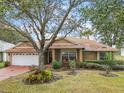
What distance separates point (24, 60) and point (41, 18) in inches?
653

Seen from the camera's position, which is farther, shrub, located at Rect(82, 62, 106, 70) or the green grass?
shrub, located at Rect(82, 62, 106, 70)

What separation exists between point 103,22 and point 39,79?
9.05 meters

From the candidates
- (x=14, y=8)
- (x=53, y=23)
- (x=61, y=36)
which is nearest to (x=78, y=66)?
(x=61, y=36)

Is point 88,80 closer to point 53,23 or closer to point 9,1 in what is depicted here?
point 53,23

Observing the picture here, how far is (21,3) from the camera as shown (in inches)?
620

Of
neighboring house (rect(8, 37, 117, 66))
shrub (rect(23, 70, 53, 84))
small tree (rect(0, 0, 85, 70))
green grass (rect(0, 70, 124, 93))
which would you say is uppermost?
small tree (rect(0, 0, 85, 70))

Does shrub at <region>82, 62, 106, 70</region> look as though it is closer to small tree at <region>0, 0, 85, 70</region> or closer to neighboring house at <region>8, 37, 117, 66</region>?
neighboring house at <region>8, 37, 117, 66</region>

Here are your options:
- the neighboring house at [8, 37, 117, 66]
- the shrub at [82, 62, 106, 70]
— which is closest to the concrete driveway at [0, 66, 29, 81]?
the neighboring house at [8, 37, 117, 66]

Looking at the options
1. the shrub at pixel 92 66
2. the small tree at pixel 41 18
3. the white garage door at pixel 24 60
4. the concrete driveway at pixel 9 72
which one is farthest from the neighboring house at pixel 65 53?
the small tree at pixel 41 18

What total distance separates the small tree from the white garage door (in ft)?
44.8

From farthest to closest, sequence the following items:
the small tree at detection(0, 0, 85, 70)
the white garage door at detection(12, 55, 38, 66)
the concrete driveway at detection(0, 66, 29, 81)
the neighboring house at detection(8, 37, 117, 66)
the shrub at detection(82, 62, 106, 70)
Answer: the white garage door at detection(12, 55, 38, 66) → the neighboring house at detection(8, 37, 117, 66) → the shrub at detection(82, 62, 106, 70) → the concrete driveway at detection(0, 66, 29, 81) → the small tree at detection(0, 0, 85, 70)

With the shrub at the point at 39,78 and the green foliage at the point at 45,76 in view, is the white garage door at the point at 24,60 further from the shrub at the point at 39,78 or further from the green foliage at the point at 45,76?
the green foliage at the point at 45,76

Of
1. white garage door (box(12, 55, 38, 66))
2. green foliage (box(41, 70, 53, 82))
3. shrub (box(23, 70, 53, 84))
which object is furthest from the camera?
white garage door (box(12, 55, 38, 66))

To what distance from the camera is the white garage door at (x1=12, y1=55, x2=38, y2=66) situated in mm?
34031
